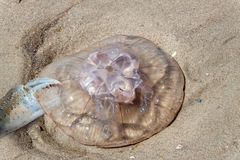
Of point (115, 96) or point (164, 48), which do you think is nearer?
point (115, 96)

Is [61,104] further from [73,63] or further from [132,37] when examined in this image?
[132,37]

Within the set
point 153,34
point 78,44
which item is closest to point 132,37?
point 153,34

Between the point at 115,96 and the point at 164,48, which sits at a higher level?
the point at 115,96

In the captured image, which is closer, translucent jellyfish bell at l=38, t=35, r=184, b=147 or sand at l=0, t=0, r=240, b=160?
sand at l=0, t=0, r=240, b=160

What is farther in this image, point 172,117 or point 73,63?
point 73,63
